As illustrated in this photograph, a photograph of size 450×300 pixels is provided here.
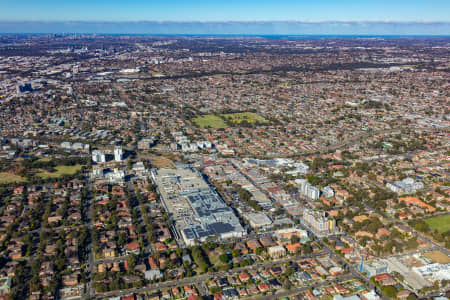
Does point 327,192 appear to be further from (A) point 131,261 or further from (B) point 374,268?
(A) point 131,261

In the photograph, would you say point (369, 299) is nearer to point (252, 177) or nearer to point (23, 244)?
point (252, 177)

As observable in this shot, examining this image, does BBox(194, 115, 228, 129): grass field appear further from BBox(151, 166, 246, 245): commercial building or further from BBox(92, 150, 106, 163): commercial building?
BBox(151, 166, 246, 245): commercial building

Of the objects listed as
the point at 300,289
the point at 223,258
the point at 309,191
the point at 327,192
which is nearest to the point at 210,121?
the point at 309,191

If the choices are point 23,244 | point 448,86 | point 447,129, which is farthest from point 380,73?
point 23,244

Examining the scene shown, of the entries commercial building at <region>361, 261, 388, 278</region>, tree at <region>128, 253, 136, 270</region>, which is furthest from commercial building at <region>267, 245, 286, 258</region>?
tree at <region>128, 253, 136, 270</region>

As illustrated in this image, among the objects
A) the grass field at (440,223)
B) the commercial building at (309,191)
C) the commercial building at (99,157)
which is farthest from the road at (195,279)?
the commercial building at (99,157)
